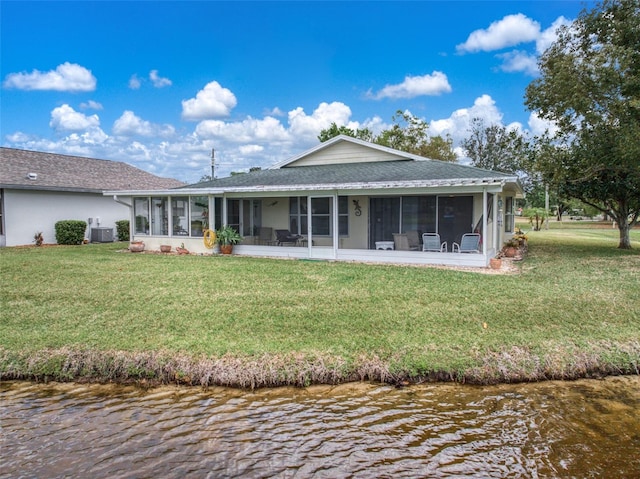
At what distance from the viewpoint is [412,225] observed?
1336 cm

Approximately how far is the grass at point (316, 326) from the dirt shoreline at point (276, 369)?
15mm

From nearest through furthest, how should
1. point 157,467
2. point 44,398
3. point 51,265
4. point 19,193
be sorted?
1. point 157,467
2. point 44,398
3. point 51,265
4. point 19,193

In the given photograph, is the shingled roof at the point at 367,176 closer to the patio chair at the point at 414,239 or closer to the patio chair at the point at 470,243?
the patio chair at the point at 470,243

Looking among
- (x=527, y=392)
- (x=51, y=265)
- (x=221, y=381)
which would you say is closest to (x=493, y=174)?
(x=527, y=392)

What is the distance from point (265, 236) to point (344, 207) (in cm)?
324

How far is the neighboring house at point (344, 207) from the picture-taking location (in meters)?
12.1

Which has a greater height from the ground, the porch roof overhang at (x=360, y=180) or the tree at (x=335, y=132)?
Answer: the tree at (x=335, y=132)

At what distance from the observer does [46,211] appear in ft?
58.5

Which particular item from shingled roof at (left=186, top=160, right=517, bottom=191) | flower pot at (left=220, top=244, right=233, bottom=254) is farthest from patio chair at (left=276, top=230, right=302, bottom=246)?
shingled roof at (left=186, top=160, right=517, bottom=191)

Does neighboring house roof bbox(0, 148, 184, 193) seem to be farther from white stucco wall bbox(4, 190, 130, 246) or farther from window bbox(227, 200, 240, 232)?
window bbox(227, 200, 240, 232)

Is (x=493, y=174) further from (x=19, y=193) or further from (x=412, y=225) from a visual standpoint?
(x=19, y=193)

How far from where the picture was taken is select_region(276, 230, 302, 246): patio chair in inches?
585

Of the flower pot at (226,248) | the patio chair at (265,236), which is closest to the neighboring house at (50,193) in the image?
the flower pot at (226,248)

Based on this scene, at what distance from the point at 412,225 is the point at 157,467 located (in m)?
10.9
